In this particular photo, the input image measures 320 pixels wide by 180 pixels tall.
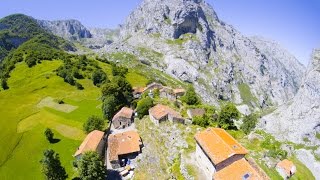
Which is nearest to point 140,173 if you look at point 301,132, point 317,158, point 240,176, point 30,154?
point 240,176

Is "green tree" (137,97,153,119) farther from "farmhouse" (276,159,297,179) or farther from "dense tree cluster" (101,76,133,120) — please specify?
"farmhouse" (276,159,297,179)

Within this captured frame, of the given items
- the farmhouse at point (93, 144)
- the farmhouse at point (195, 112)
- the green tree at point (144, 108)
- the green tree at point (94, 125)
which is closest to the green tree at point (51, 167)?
the farmhouse at point (93, 144)

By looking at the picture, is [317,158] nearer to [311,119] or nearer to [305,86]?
[311,119]

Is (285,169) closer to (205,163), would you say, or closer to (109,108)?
→ (205,163)

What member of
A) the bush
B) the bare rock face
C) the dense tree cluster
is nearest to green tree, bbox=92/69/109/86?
the bush

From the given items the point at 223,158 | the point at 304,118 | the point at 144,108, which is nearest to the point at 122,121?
the point at 144,108
